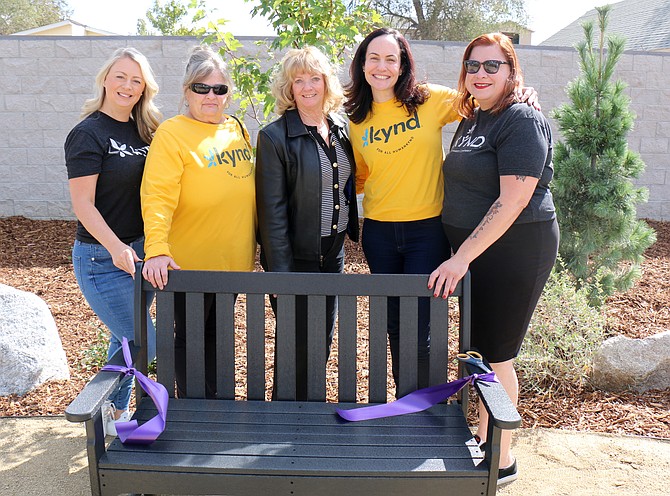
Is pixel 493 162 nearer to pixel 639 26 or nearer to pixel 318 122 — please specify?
pixel 318 122

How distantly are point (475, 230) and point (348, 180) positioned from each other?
78 centimetres

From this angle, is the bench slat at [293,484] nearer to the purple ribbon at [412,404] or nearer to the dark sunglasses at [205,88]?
the purple ribbon at [412,404]

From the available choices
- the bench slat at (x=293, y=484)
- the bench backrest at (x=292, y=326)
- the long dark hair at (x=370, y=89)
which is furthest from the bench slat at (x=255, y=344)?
the long dark hair at (x=370, y=89)

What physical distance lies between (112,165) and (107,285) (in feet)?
1.90

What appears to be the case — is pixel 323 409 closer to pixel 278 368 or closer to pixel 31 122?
pixel 278 368

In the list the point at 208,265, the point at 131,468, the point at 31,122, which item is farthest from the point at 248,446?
the point at 31,122

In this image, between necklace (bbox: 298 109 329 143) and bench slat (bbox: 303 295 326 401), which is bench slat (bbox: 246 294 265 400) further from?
necklace (bbox: 298 109 329 143)

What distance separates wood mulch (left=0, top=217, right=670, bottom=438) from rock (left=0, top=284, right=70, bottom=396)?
79mm

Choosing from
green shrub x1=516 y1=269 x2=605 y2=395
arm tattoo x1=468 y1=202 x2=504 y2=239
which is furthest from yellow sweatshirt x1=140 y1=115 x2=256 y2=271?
green shrub x1=516 y1=269 x2=605 y2=395

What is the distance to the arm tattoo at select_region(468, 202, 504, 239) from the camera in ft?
8.71

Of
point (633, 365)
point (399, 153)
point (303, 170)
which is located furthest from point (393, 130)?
point (633, 365)

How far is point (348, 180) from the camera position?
128 inches

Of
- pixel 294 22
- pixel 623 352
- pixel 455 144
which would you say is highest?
pixel 294 22

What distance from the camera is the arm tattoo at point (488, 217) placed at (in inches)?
104
